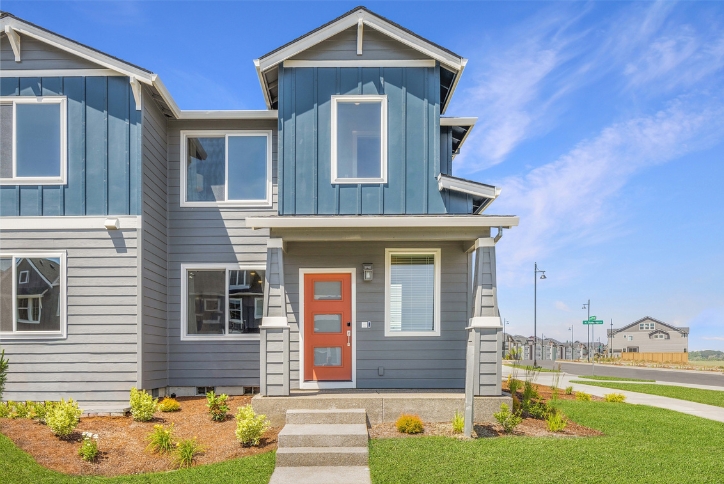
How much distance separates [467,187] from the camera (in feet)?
30.7

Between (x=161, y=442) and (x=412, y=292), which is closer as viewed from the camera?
(x=161, y=442)

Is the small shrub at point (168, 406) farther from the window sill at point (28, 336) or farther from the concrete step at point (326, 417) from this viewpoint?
the concrete step at point (326, 417)

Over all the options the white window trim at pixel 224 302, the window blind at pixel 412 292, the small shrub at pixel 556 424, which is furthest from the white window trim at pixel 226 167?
the small shrub at pixel 556 424

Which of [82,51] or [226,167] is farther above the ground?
[82,51]

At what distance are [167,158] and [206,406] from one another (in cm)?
463

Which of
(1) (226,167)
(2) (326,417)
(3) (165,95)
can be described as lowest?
(2) (326,417)

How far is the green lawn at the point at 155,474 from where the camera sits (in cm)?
591

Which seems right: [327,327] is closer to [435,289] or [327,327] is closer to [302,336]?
[302,336]

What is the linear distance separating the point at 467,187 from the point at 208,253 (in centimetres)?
492

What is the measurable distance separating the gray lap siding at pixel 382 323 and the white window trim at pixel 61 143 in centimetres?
392

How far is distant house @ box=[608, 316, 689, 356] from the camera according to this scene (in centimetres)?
6562

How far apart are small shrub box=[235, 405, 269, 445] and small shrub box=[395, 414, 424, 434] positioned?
185cm

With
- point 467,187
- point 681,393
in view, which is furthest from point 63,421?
point 681,393

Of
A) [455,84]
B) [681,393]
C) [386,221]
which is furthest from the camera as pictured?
[681,393]
